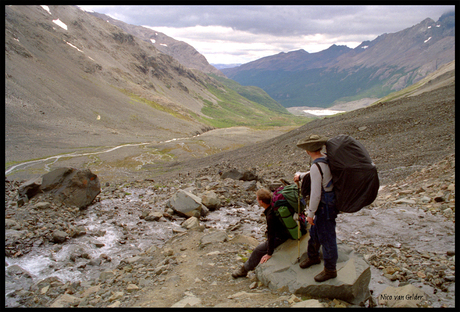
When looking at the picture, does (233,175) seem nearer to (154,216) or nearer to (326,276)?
(154,216)

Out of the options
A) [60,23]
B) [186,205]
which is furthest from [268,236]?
[60,23]

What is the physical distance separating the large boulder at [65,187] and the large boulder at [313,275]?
1421 centimetres

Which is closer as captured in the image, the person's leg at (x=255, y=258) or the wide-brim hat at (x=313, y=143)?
the wide-brim hat at (x=313, y=143)

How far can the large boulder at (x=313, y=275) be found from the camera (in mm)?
5992

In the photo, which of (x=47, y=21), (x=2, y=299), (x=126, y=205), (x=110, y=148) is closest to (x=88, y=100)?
(x=110, y=148)

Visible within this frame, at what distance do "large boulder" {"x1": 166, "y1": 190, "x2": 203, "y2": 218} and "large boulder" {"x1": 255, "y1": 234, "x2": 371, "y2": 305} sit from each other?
907cm

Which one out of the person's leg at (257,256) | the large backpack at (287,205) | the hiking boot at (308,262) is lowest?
the person's leg at (257,256)

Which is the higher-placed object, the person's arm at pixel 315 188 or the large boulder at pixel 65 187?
the person's arm at pixel 315 188

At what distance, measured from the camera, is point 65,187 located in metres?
17.3

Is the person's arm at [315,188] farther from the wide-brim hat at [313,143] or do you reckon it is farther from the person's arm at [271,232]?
the person's arm at [271,232]

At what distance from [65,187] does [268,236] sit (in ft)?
48.8

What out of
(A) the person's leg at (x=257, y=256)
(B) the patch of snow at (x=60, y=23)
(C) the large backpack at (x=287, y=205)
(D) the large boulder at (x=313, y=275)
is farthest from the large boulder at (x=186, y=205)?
(B) the patch of snow at (x=60, y=23)

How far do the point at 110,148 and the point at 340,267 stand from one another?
68.8 m

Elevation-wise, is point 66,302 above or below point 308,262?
below
